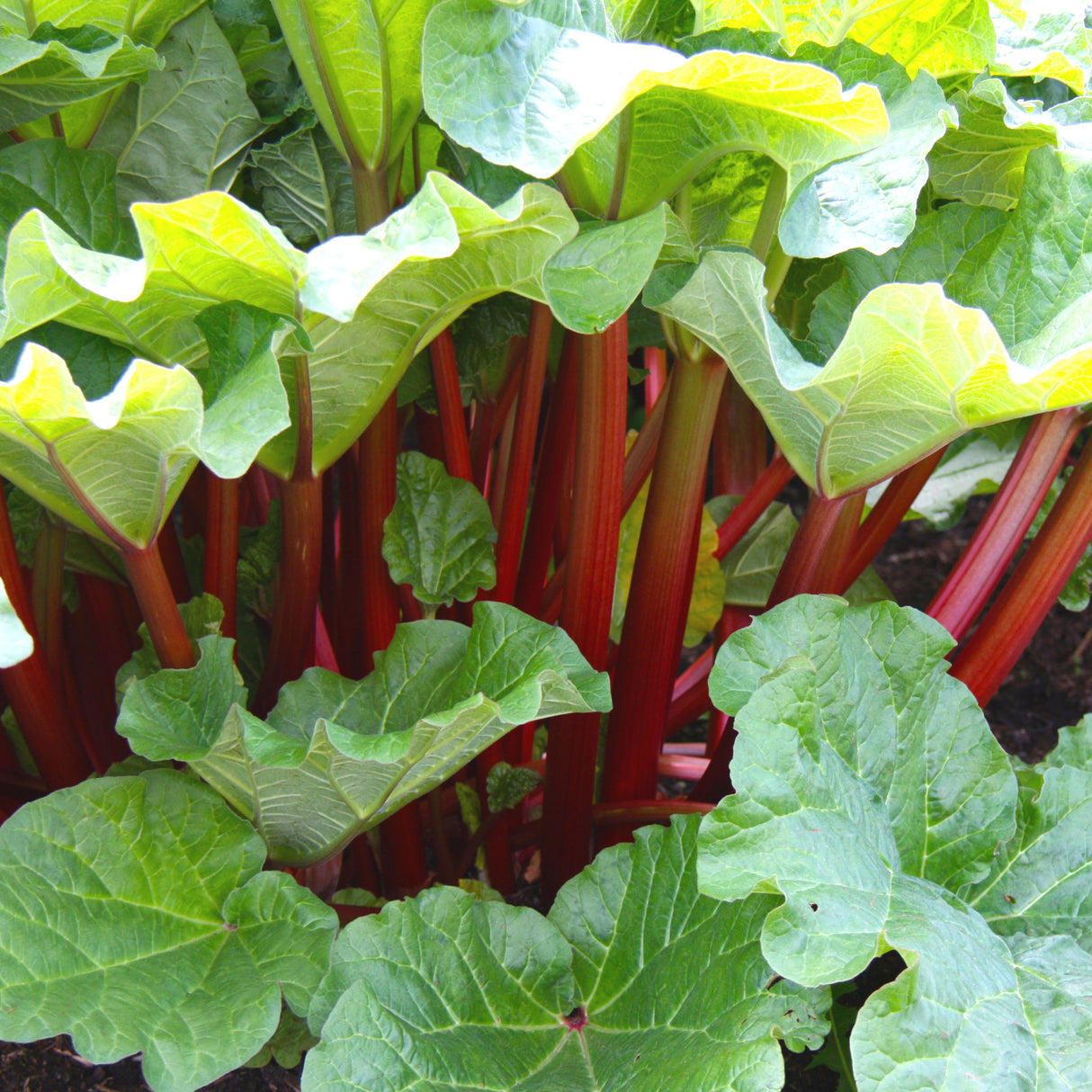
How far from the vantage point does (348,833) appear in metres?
0.81

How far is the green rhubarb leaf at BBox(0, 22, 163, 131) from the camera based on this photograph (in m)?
0.72

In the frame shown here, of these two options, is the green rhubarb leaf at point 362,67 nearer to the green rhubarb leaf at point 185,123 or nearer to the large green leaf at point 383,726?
the green rhubarb leaf at point 185,123

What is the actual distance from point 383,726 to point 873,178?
496 mm

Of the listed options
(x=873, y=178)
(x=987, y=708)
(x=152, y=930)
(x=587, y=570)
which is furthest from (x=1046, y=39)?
(x=987, y=708)

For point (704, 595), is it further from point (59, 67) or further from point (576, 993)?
point (59, 67)

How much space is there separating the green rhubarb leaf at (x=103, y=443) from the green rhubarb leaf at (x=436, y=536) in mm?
210

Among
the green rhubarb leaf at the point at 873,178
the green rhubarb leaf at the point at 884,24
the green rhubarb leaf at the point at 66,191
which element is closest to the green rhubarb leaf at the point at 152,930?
the green rhubarb leaf at the point at 66,191

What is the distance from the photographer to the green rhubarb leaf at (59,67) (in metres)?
0.72

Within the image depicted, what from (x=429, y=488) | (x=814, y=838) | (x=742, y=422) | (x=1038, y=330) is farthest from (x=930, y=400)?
(x=742, y=422)

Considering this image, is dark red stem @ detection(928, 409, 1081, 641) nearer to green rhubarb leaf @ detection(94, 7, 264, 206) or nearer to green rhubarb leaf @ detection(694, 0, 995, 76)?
green rhubarb leaf @ detection(694, 0, 995, 76)

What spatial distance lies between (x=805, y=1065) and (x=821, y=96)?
0.72m

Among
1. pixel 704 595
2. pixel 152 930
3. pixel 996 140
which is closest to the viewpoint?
pixel 152 930

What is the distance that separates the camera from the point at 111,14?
0.83m

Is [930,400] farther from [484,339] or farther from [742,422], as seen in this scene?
[742,422]
